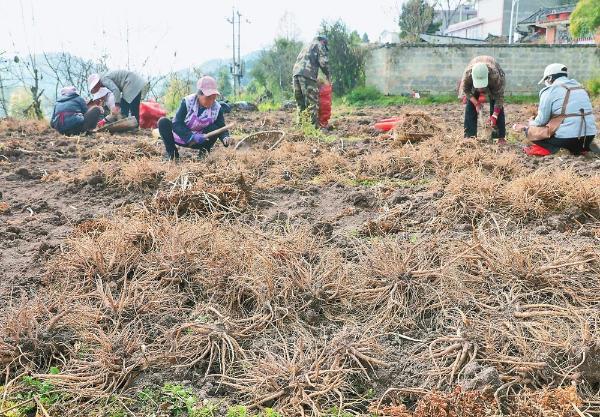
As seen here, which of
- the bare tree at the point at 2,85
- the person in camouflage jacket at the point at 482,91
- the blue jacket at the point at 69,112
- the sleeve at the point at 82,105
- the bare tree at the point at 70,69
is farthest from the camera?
the bare tree at the point at 70,69

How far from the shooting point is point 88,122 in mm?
8875

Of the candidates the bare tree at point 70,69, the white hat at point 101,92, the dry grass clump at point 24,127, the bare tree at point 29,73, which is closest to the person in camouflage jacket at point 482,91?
the white hat at point 101,92

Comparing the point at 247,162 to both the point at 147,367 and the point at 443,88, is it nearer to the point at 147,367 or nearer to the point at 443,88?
the point at 147,367

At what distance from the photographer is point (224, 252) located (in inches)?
116

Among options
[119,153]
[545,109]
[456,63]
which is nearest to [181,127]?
[119,153]

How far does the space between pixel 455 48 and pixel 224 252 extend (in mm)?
17247

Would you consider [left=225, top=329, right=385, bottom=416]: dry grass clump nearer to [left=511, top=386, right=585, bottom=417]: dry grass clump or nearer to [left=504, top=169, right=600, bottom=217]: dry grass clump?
[left=511, top=386, right=585, bottom=417]: dry grass clump

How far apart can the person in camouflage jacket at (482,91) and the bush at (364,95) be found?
11302 millimetres

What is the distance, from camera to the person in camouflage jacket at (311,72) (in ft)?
28.7

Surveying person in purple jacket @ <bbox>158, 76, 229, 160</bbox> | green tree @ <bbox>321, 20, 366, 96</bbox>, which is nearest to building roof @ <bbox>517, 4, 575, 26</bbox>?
green tree @ <bbox>321, 20, 366, 96</bbox>

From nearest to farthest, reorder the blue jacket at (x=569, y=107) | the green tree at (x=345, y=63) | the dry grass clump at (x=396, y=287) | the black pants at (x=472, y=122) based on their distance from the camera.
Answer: the dry grass clump at (x=396, y=287), the blue jacket at (x=569, y=107), the black pants at (x=472, y=122), the green tree at (x=345, y=63)

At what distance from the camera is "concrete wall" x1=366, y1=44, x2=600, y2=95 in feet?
59.9

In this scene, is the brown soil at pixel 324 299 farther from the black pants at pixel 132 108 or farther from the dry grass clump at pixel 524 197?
the black pants at pixel 132 108

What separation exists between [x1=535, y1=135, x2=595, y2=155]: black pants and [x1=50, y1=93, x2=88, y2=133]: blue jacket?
22.7 ft
